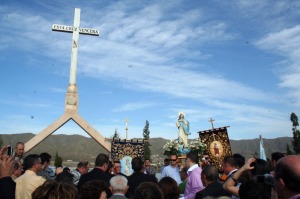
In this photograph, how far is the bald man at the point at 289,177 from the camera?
6.81ft

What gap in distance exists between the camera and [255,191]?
3006 millimetres

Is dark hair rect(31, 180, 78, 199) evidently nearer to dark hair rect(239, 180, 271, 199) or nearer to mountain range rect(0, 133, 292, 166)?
dark hair rect(239, 180, 271, 199)

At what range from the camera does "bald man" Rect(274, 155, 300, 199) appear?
2.08 meters

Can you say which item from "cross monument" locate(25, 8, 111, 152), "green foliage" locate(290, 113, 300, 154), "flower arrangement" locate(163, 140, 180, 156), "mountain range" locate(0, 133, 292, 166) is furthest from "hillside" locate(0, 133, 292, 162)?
"flower arrangement" locate(163, 140, 180, 156)

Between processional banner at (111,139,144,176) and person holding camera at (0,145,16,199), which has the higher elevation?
processional banner at (111,139,144,176)

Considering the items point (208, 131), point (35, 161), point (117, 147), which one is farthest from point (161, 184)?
point (117, 147)

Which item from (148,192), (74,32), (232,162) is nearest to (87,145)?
(74,32)

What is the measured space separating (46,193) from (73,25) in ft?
57.1

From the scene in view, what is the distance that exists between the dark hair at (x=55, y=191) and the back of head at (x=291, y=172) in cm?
149

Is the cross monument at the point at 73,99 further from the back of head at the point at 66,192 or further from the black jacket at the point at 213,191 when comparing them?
the back of head at the point at 66,192

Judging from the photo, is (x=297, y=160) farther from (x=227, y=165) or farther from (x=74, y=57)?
(x=74, y=57)

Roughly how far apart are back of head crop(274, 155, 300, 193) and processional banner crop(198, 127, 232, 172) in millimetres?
11332

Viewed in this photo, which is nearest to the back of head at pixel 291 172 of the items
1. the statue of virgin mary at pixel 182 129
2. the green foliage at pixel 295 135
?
the statue of virgin mary at pixel 182 129

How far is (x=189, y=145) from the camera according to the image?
1466cm
